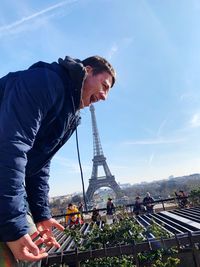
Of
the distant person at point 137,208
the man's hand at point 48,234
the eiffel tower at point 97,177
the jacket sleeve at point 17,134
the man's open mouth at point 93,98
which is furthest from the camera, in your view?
the eiffel tower at point 97,177

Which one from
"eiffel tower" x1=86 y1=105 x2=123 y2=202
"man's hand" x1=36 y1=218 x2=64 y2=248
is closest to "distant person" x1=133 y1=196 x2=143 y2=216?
"man's hand" x1=36 y1=218 x2=64 y2=248

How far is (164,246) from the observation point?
2387 millimetres

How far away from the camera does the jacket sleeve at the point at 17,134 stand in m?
1.07

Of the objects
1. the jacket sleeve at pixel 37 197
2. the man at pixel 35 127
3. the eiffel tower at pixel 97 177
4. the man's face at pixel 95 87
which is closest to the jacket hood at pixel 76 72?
the man at pixel 35 127

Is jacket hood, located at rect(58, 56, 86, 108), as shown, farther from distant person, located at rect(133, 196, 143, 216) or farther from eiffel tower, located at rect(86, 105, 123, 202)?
eiffel tower, located at rect(86, 105, 123, 202)

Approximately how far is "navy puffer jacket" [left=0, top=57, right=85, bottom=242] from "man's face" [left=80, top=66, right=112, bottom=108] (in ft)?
0.54

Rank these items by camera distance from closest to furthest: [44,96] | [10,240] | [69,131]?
[10,240]
[44,96]
[69,131]

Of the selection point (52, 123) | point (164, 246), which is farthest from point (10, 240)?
point (164, 246)

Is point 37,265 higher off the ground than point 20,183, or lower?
lower

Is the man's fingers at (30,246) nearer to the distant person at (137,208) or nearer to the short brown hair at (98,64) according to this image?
the short brown hair at (98,64)

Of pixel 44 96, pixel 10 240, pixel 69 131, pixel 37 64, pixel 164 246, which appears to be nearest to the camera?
pixel 10 240

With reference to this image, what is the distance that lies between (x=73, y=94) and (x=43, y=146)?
1.19ft

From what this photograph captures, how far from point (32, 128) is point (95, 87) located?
0.73 meters

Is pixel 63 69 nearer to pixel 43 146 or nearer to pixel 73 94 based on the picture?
pixel 73 94
